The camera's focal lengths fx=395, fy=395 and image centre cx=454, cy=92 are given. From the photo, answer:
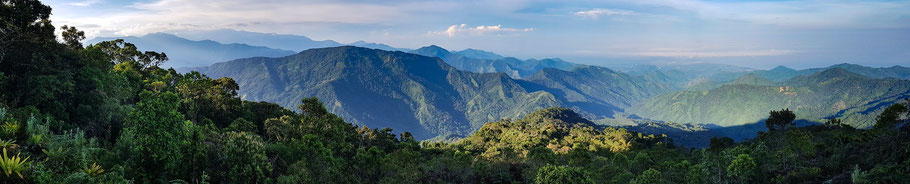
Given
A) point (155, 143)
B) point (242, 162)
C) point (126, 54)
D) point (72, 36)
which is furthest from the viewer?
point (126, 54)

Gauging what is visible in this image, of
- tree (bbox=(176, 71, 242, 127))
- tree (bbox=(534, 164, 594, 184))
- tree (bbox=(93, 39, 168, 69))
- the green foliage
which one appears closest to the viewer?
the green foliage

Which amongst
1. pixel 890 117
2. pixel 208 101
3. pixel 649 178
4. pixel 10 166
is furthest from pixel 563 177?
pixel 890 117

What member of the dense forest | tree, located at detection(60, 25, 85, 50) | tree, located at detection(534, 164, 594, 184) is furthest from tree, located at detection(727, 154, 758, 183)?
tree, located at detection(60, 25, 85, 50)

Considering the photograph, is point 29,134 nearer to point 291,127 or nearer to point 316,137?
point 316,137

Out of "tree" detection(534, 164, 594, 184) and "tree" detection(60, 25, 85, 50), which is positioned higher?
"tree" detection(60, 25, 85, 50)

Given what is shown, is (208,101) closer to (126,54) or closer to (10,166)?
(126,54)

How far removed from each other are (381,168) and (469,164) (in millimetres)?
11184

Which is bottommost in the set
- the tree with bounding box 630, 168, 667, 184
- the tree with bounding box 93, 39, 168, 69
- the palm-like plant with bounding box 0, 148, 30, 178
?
the tree with bounding box 630, 168, 667, 184

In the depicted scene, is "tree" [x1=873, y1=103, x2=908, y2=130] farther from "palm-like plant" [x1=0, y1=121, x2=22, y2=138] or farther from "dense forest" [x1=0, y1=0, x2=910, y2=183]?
"palm-like plant" [x1=0, y1=121, x2=22, y2=138]

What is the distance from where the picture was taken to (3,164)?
431 inches

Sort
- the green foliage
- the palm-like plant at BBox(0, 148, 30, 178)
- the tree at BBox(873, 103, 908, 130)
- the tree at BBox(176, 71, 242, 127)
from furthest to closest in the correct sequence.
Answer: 1. the tree at BBox(873, 103, 908, 130)
2. the tree at BBox(176, 71, 242, 127)
3. the green foliage
4. the palm-like plant at BBox(0, 148, 30, 178)

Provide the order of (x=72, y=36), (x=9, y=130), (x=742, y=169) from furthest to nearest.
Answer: (x=72, y=36) < (x=742, y=169) < (x=9, y=130)

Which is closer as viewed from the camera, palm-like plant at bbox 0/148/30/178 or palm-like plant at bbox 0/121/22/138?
palm-like plant at bbox 0/148/30/178

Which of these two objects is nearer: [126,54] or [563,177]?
[563,177]
